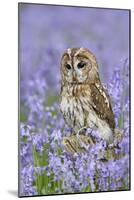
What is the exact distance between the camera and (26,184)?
13.0 ft

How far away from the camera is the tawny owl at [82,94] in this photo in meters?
4.02

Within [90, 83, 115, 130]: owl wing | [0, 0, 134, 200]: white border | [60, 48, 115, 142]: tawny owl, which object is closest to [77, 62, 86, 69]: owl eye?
[60, 48, 115, 142]: tawny owl

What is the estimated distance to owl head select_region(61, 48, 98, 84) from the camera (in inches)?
158

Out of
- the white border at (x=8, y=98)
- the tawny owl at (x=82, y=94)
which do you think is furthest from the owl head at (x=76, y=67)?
the white border at (x=8, y=98)

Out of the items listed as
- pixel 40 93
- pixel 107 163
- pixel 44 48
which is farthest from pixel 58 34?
pixel 107 163

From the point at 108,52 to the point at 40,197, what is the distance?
979mm

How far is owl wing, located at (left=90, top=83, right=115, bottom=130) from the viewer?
4105 millimetres

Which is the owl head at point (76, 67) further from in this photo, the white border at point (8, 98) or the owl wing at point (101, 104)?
the white border at point (8, 98)

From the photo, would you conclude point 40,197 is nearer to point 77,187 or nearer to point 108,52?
point 77,187

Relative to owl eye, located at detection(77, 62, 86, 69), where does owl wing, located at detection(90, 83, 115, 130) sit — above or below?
below

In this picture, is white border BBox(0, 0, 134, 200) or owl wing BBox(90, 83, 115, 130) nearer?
white border BBox(0, 0, 134, 200)

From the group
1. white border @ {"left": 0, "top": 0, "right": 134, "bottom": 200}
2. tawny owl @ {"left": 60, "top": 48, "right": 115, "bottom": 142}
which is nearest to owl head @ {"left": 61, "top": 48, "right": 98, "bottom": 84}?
tawny owl @ {"left": 60, "top": 48, "right": 115, "bottom": 142}

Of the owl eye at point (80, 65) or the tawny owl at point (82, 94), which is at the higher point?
the owl eye at point (80, 65)

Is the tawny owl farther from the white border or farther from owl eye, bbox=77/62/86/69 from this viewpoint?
the white border
